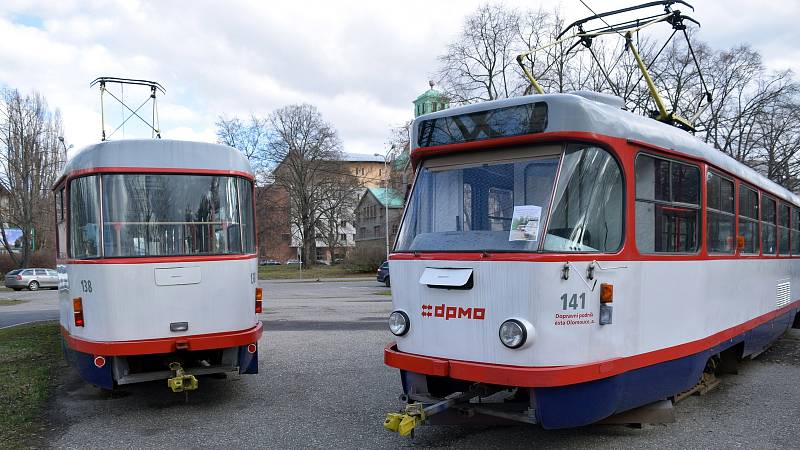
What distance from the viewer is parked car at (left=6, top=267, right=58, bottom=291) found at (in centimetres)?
3659

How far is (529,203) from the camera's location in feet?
15.7

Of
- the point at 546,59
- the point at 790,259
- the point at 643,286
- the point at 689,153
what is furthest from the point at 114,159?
the point at 546,59

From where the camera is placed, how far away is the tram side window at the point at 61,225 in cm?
754

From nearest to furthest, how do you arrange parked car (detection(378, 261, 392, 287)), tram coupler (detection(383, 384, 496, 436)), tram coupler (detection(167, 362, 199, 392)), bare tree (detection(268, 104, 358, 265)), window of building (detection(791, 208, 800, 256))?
tram coupler (detection(383, 384, 496, 436)) → tram coupler (detection(167, 362, 199, 392)) → window of building (detection(791, 208, 800, 256)) → parked car (detection(378, 261, 392, 287)) → bare tree (detection(268, 104, 358, 265))

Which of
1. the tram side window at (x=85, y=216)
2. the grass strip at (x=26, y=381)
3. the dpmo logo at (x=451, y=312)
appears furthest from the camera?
A: the tram side window at (x=85, y=216)

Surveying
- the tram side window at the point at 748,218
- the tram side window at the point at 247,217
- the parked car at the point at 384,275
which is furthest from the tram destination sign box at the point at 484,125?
the parked car at the point at 384,275

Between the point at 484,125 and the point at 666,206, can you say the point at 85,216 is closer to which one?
the point at 484,125

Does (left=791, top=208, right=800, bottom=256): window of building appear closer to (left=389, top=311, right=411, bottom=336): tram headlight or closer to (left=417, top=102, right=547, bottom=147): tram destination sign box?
(left=417, top=102, right=547, bottom=147): tram destination sign box

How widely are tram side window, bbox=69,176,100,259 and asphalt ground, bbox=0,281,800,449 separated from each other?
184 cm

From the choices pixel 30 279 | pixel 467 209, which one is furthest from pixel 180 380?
pixel 30 279

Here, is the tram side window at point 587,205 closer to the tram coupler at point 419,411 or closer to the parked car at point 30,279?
the tram coupler at point 419,411

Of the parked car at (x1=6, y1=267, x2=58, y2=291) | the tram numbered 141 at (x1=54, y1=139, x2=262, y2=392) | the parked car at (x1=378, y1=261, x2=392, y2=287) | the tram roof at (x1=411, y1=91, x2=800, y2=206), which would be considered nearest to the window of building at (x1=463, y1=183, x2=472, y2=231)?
the tram roof at (x1=411, y1=91, x2=800, y2=206)

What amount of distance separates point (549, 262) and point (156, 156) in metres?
4.63

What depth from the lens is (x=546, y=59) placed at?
3488cm
